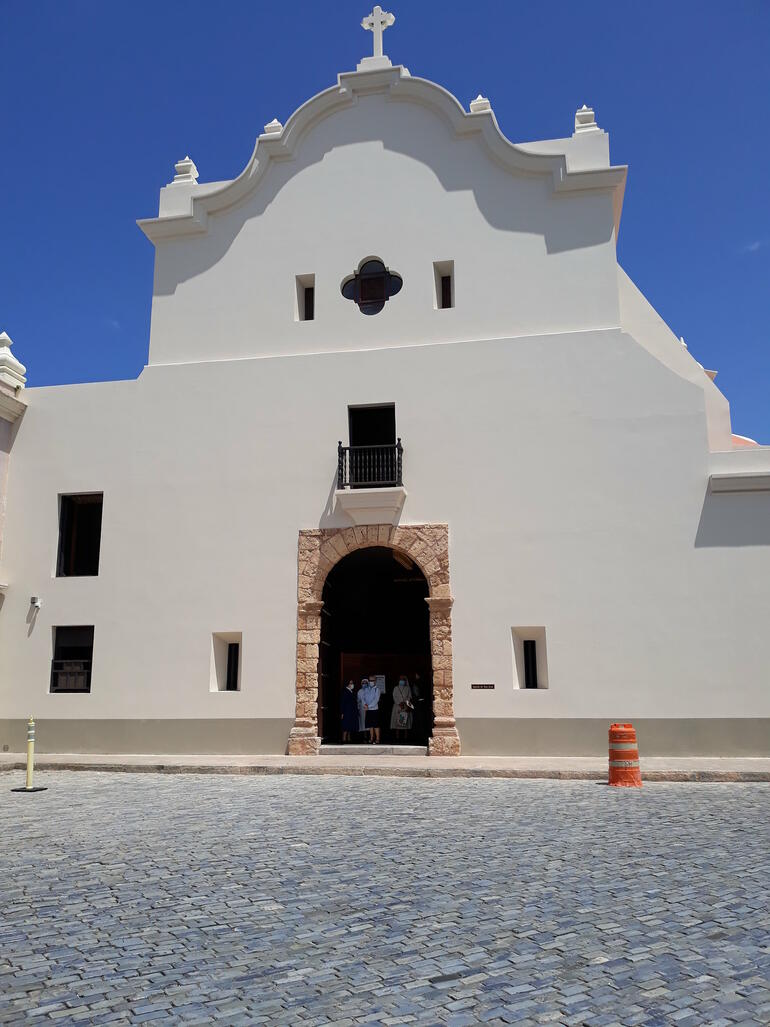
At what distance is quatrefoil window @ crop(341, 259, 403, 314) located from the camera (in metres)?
16.2

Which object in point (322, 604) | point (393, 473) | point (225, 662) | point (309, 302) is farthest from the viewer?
point (309, 302)

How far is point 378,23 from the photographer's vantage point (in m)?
16.9

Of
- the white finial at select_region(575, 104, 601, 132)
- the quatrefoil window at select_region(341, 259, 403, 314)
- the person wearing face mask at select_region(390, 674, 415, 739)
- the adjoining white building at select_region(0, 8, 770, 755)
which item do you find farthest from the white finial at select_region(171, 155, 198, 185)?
the person wearing face mask at select_region(390, 674, 415, 739)

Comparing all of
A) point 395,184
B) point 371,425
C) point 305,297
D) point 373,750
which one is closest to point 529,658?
point 373,750

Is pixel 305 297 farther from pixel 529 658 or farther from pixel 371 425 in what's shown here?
pixel 529 658

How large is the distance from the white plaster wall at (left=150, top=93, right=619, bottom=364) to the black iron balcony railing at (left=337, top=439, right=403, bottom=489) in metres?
2.09

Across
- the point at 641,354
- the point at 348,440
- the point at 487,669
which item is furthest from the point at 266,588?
the point at 641,354

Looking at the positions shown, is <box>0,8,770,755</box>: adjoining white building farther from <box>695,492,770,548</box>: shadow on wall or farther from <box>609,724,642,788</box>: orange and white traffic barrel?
<box>609,724,642,788</box>: orange and white traffic barrel

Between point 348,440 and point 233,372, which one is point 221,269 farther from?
point 348,440

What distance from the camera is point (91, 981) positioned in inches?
160

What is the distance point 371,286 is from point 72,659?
8748 millimetres

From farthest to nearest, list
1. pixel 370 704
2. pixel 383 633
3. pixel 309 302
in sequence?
pixel 383 633
pixel 309 302
pixel 370 704

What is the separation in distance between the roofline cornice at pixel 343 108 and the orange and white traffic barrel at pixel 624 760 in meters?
9.66

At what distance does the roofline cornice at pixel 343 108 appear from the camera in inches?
619
